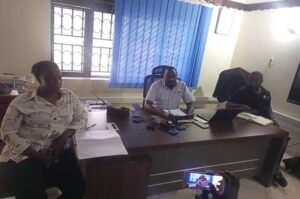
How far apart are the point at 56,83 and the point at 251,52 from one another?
3.19m

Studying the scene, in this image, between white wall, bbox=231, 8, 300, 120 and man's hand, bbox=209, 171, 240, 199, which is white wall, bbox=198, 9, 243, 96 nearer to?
white wall, bbox=231, 8, 300, 120

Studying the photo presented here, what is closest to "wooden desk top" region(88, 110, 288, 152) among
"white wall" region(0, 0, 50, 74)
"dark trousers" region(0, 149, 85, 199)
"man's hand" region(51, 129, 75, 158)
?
"man's hand" region(51, 129, 75, 158)

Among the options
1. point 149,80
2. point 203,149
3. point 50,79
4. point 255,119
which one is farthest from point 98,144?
point 255,119

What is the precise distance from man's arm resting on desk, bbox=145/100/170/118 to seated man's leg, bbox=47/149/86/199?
2.99ft

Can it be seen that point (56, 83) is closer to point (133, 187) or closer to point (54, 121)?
point (54, 121)

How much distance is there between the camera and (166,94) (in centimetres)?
253

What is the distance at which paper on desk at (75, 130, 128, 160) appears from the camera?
1.40 metres

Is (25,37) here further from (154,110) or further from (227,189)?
(227,189)

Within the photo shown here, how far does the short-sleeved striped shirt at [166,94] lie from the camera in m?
2.48

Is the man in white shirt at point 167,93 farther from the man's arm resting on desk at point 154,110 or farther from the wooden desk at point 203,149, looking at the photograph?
the wooden desk at point 203,149

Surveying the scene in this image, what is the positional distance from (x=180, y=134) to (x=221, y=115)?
53cm

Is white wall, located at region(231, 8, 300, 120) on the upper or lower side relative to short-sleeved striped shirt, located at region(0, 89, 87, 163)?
upper

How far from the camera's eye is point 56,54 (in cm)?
313

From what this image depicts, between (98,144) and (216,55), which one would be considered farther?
(216,55)
